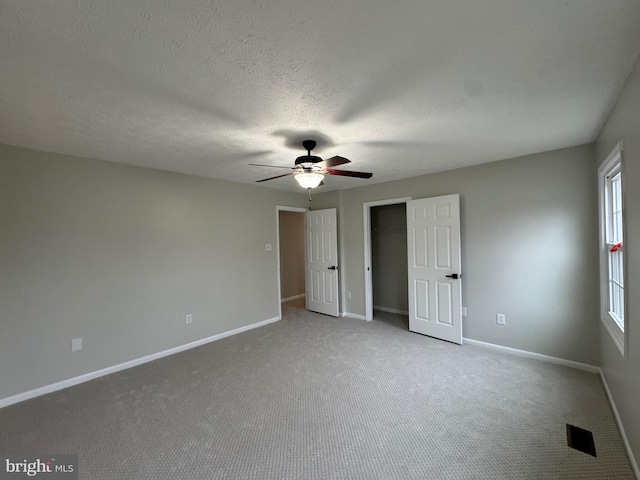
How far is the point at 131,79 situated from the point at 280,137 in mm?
1143

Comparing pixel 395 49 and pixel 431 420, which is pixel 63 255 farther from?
pixel 431 420

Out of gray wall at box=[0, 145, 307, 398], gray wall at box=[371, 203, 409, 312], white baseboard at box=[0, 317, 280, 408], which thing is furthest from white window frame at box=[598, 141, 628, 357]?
white baseboard at box=[0, 317, 280, 408]

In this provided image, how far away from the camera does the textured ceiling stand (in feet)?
3.74

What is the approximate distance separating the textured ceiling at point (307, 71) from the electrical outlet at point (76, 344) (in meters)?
1.93

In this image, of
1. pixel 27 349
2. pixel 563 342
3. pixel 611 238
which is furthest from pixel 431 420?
pixel 27 349

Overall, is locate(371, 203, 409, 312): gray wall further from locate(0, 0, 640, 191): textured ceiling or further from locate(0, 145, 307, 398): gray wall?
locate(0, 0, 640, 191): textured ceiling

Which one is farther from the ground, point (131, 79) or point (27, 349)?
point (131, 79)

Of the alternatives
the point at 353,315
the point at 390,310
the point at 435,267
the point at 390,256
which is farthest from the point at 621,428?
the point at 390,256

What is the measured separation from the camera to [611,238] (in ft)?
8.23

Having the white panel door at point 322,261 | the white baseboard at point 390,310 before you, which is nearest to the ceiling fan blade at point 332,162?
the white panel door at point 322,261

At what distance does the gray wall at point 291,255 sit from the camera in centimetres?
642

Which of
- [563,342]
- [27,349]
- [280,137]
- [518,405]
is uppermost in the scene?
[280,137]

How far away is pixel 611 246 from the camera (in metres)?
2.49

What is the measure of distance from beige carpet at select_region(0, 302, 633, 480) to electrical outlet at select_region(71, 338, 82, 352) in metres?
0.38
